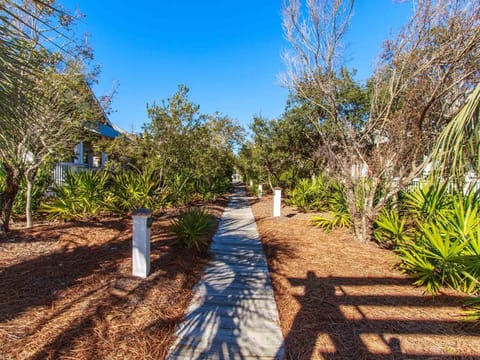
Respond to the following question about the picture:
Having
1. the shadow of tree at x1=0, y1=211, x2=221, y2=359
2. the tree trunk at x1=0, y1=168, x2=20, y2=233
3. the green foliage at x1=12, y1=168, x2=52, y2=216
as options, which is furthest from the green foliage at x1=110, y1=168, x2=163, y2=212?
the shadow of tree at x1=0, y1=211, x2=221, y2=359

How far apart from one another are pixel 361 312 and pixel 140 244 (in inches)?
120

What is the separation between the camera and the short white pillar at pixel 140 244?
3.33 meters

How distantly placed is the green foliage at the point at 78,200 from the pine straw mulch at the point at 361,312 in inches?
217

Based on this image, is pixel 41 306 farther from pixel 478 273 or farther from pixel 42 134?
pixel 478 273

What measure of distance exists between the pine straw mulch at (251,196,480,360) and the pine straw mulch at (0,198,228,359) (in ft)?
4.64

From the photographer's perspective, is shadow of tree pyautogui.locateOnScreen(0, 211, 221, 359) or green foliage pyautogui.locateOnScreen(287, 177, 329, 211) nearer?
shadow of tree pyautogui.locateOnScreen(0, 211, 221, 359)

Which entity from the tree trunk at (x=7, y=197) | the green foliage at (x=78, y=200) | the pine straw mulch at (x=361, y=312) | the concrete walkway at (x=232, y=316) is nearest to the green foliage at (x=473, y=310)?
the pine straw mulch at (x=361, y=312)

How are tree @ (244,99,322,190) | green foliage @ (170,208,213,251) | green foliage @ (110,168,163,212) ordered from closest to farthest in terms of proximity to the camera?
1. green foliage @ (170,208,213,251)
2. green foliage @ (110,168,163,212)
3. tree @ (244,99,322,190)

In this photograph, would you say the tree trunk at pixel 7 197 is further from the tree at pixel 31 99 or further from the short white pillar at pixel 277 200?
the short white pillar at pixel 277 200

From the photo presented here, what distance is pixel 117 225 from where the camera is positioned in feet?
19.6

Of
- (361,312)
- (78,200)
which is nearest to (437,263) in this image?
(361,312)

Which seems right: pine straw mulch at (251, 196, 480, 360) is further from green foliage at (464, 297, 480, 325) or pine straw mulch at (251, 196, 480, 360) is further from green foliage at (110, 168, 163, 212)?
green foliage at (110, 168, 163, 212)

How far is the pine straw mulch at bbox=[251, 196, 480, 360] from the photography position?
223 cm

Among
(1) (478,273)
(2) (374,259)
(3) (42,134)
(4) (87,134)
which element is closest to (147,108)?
(4) (87,134)
